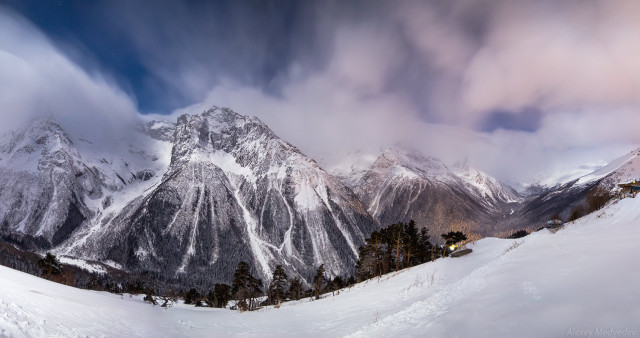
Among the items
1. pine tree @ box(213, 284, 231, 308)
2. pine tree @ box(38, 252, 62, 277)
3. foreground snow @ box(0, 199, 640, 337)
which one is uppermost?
pine tree @ box(38, 252, 62, 277)

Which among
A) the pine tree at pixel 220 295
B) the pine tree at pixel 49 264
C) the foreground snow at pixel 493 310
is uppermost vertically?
the pine tree at pixel 49 264

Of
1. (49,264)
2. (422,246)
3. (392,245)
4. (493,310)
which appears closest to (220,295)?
A: (49,264)

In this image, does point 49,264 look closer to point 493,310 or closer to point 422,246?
point 422,246

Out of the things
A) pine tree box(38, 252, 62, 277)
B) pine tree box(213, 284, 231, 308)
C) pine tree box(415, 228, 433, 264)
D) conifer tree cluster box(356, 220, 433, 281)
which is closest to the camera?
conifer tree cluster box(356, 220, 433, 281)

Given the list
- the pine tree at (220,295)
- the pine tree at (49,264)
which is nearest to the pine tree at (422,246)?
the pine tree at (220,295)

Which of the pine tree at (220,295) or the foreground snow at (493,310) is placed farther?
the pine tree at (220,295)

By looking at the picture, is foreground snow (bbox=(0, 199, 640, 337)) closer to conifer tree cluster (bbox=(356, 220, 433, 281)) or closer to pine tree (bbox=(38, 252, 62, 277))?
conifer tree cluster (bbox=(356, 220, 433, 281))

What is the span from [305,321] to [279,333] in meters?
3.46

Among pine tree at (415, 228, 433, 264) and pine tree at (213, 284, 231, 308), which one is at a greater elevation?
pine tree at (415, 228, 433, 264)

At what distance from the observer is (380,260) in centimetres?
6388

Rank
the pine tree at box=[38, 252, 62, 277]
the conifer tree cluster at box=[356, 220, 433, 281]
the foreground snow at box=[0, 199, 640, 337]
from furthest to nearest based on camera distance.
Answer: the pine tree at box=[38, 252, 62, 277], the conifer tree cluster at box=[356, 220, 433, 281], the foreground snow at box=[0, 199, 640, 337]

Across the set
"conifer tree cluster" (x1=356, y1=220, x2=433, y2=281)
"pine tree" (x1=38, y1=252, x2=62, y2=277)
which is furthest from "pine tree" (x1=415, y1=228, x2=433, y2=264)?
"pine tree" (x1=38, y1=252, x2=62, y2=277)

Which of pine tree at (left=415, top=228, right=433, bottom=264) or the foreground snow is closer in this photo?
the foreground snow

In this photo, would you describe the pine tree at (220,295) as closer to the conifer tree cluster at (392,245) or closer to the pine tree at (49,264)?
the pine tree at (49,264)
